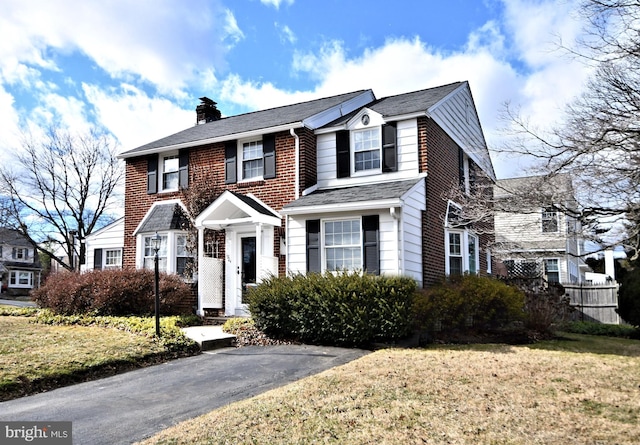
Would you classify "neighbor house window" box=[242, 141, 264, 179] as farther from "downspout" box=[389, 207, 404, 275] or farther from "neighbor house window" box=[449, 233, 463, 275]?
A: "neighbor house window" box=[449, 233, 463, 275]

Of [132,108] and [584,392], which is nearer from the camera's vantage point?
[584,392]

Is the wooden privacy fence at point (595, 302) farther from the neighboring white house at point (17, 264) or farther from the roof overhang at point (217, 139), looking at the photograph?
the neighboring white house at point (17, 264)

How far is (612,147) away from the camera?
8898 millimetres

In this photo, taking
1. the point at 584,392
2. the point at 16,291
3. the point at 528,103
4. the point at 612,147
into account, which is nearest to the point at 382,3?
the point at 528,103

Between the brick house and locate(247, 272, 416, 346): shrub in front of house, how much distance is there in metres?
1.35

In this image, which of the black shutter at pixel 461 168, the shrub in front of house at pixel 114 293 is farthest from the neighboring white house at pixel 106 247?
the black shutter at pixel 461 168

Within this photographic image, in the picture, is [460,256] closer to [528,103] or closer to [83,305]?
[528,103]

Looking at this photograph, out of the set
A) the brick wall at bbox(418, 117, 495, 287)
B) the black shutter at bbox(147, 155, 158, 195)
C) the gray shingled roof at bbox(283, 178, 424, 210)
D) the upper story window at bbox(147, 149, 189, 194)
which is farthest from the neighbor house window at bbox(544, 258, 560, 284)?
the black shutter at bbox(147, 155, 158, 195)

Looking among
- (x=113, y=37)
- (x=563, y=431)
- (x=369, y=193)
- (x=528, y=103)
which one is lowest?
(x=563, y=431)

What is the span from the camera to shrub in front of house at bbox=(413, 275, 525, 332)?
427 inches

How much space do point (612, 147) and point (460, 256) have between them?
6778 millimetres

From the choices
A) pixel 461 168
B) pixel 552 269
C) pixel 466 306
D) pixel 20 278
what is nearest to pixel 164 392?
pixel 466 306

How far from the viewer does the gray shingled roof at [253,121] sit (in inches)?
595

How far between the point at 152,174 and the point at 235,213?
4.22m
